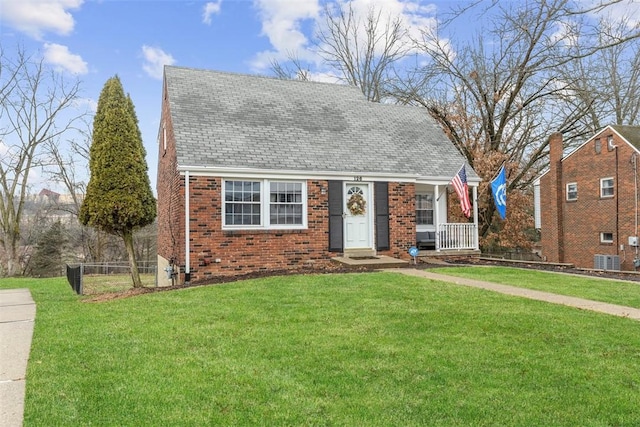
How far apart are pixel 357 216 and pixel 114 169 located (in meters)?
6.74

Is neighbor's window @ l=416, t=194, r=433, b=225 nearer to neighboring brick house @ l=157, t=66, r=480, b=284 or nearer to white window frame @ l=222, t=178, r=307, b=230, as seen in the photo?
neighboring brick house @ l=157, t=66, r=480, b=284

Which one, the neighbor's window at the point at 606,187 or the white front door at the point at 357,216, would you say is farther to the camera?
the neighbor's window at the point at 606,187

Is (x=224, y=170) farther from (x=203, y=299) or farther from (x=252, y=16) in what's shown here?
(x=252, y=16)

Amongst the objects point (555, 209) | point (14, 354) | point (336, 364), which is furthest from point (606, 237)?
point (14, 354)

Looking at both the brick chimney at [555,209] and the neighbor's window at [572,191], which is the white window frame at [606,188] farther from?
the brick chimney at [555,209]

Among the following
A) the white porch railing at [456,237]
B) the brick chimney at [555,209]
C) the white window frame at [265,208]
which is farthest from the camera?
the brick chimney at [555,209]

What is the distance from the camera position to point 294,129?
14258mm

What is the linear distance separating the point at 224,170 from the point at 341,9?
22.9 metres

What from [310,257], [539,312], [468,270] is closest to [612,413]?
[539,312]

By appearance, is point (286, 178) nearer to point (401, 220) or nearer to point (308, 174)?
point (308, 174)

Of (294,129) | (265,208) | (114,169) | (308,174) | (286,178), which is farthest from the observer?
(294,129)

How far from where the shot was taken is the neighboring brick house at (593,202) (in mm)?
20453

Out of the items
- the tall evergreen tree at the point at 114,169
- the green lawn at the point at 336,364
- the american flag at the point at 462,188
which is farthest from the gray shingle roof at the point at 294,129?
the green lawn at the point at 336,364

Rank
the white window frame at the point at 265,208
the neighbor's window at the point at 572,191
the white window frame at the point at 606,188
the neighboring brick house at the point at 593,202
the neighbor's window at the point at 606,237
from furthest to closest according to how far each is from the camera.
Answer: the neighbor's window at the point at 572,191, the neighbor's window at the point at 606,237, the white window frame at the point at 606,188, the neighboring brick house at the point at 593,202, the white window frame at the point at 265,208
